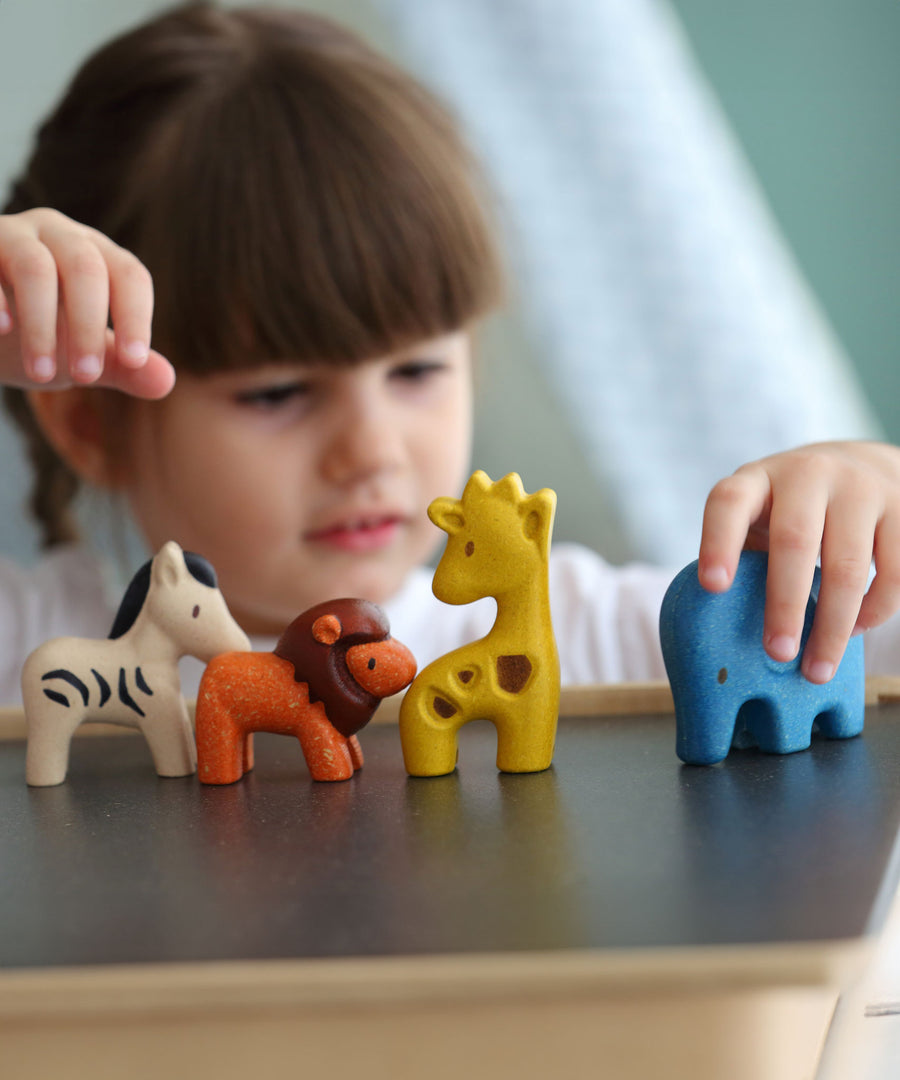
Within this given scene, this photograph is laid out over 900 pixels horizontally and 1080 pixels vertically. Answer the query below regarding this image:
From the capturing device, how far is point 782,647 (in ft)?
1.65

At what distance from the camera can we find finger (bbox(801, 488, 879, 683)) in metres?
0.52

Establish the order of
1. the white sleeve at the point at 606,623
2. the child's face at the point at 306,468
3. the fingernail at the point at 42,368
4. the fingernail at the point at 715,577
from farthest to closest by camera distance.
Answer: the white sleeve at the point at 606,623, the child's face at the point at 306,468, the fingernail at the point at 42,368, the fingernail at the point at 715,577

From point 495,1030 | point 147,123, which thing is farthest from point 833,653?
point 147,123

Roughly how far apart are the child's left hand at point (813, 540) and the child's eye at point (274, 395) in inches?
20.7

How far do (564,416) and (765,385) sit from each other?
288 mm

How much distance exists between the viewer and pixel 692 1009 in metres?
0.27

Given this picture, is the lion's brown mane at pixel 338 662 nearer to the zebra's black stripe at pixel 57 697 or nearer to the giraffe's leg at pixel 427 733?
the giraffe's leg at pixel 427 733

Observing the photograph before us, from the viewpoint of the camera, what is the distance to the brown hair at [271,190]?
1011 millimetres

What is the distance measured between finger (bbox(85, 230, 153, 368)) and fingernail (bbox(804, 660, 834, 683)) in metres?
0.39

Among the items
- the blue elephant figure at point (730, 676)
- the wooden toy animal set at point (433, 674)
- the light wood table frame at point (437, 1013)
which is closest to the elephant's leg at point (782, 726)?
the blue elephant figure at point (730, 676)

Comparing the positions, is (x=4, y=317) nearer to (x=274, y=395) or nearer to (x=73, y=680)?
(x=73, y=680)

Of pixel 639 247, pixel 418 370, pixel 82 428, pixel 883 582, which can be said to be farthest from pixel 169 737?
pixel 639 247

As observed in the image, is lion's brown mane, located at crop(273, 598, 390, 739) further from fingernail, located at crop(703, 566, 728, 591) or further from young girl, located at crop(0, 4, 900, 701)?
young girl, located at crop(0, 4, 900, 701)

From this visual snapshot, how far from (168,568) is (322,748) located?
0.42 feet
